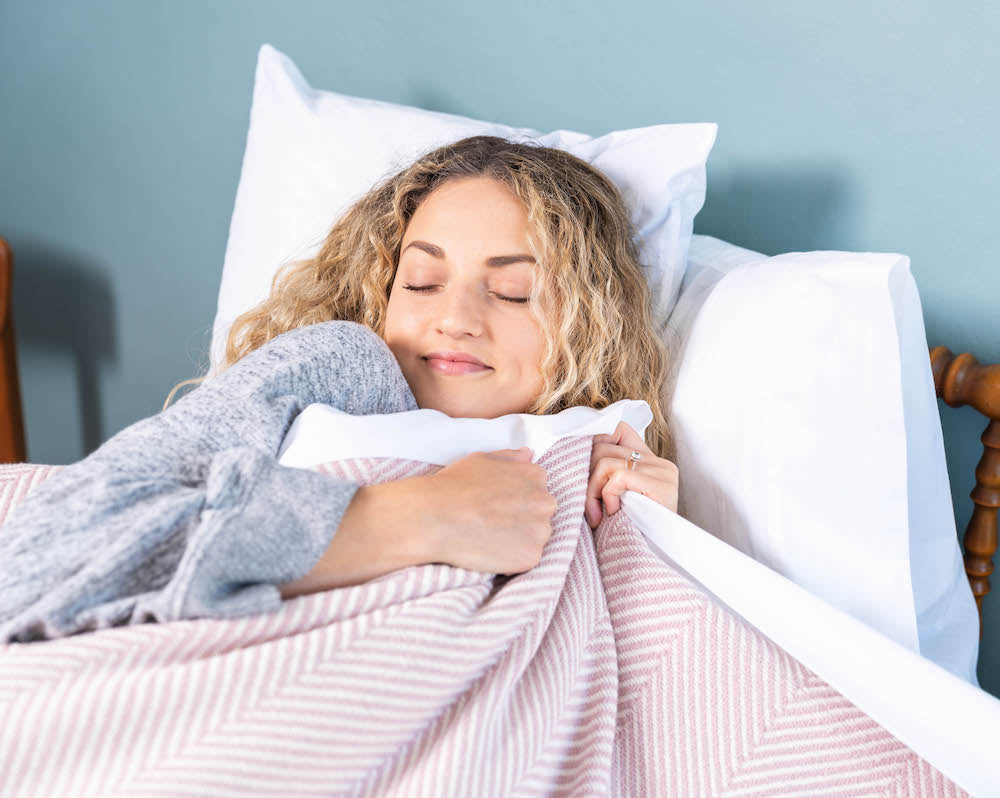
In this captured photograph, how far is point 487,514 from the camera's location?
678 millimetres

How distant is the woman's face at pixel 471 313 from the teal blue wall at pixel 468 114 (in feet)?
1.20

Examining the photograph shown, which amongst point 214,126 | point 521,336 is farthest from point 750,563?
point 214,126

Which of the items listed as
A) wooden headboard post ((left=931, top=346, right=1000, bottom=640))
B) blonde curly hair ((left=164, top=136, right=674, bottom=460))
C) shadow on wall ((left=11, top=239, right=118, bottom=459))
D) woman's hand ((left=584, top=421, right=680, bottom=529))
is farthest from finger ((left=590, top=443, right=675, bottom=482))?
shadow on wall ((left=11, top=239, right=118, bottom=459))

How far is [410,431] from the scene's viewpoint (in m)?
0.77

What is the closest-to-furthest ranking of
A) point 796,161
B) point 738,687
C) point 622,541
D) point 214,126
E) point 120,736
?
point 120,736, point 738,687, point 622,541, point 796,161, point 214,126

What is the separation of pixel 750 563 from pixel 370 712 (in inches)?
14.1

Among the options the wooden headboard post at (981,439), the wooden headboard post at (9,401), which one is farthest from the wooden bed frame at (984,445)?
the wooden headboard post at (9,401)

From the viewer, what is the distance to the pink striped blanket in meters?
0.52

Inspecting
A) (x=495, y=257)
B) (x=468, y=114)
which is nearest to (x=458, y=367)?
(x=495, y=257)

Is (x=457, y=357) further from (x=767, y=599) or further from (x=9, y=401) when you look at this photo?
(x=9, y=401)

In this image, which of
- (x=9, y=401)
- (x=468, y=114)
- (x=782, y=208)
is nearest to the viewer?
(x=782, y=208)

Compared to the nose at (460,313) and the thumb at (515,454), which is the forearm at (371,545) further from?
the nose at (460,313)

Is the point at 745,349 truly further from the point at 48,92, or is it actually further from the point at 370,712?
the point at 48,92

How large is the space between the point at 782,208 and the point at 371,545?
746 mm
